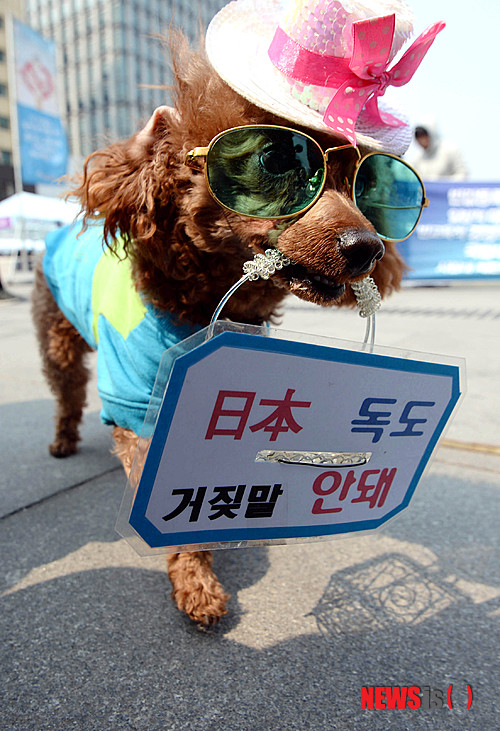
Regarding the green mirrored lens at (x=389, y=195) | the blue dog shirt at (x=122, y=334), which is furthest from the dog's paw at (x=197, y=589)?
the green mirrored lens at (x=389, y=195)

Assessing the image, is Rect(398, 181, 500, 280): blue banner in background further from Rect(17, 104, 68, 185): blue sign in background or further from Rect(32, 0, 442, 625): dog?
Rect(32, 0, 442, 625): dog

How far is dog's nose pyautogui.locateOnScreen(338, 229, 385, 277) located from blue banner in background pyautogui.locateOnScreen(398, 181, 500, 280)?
9845 mm

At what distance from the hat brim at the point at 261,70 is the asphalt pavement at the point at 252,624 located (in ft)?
2.97

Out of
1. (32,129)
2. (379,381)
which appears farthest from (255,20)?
(32,129)

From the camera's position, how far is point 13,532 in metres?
1.95

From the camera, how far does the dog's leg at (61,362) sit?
8.32ft

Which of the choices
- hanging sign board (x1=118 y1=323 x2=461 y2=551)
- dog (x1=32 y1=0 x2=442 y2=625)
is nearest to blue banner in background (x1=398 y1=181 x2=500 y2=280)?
dog (x1=32 y1=0 x2=442 y2=625)

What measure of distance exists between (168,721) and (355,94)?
57.9 inches

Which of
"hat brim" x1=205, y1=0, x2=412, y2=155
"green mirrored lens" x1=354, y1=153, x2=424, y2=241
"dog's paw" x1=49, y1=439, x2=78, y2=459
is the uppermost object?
"hat brim" x1=205, y1=0, x2=412, y2=155

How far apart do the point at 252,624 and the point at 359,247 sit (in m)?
1.09

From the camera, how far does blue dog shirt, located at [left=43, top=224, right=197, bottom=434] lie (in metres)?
1.55

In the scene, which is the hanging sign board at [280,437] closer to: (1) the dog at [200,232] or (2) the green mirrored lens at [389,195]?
(1) the dog at [200,232]

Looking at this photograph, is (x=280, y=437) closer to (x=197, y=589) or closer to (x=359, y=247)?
(x=359, y=247)

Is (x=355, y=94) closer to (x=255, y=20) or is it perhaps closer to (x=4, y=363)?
(x=255, y=20)
